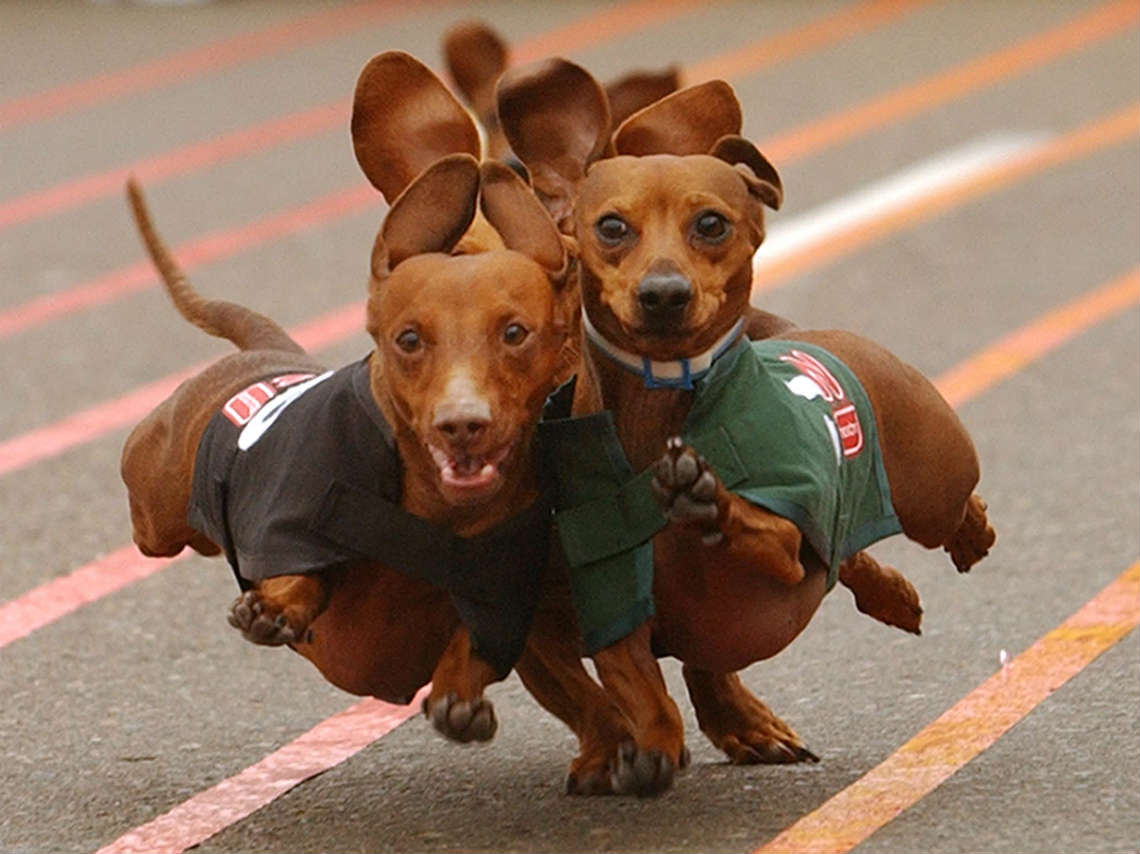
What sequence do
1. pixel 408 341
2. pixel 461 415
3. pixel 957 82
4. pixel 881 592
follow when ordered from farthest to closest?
1. pixel 957 82
2. pixel 881 592
3. pixel 408 341
4. pixel 461 415

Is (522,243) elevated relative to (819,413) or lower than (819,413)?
elevated

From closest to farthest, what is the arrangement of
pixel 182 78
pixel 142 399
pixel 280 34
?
1. pixel 142 399
2. pixel 182 78
3. pixel 280 34

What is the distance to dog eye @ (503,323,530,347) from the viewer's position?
4.24 metres

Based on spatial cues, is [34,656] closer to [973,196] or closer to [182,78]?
[973,196]

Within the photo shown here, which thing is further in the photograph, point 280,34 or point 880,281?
point 280,34

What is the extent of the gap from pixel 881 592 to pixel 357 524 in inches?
44.3

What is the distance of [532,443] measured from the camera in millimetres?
4434

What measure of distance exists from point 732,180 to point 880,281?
5447 mm

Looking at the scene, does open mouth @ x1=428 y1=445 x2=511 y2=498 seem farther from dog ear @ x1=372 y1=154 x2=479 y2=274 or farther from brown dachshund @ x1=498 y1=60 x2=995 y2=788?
dog ear @ x1=372 y1=154 x2=479 y2=274

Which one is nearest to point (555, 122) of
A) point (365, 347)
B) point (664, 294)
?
point (664, 294)

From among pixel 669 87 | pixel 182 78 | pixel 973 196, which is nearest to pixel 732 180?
pixel 669 87

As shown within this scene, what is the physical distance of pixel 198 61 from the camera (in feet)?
45.0

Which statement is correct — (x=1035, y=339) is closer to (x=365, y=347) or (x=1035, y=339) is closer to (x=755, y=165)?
(x=365, y=347)

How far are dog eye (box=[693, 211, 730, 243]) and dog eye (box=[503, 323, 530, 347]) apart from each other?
0.32 meters
